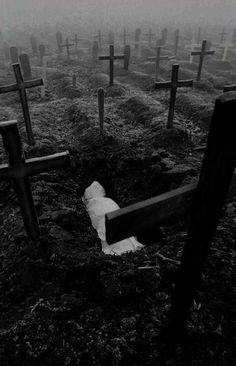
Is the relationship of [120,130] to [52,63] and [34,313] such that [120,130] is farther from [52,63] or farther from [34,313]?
[52,63]

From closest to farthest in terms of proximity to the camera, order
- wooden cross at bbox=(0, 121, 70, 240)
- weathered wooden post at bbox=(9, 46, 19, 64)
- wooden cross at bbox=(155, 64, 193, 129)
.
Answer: wooden cross at bbox=(0, 121, 70, 240)
wooden cross at bbox=(155, 64, 193, 129)
weathered wooden post at bbox=(9, 46, 19, 64)

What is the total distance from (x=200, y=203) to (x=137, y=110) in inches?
360

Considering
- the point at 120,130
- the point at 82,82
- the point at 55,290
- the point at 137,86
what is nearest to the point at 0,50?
the point at 82,82

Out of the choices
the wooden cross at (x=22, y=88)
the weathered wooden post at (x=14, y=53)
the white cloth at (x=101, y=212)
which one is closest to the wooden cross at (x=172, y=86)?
the white cloth at (x=101, y=212)

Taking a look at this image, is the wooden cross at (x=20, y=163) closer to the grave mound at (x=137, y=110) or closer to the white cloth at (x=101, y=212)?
the white cloth at (x=101, y=212)

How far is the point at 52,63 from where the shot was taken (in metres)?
21.8

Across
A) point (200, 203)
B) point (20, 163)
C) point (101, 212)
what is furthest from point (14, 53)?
point (200, 203)

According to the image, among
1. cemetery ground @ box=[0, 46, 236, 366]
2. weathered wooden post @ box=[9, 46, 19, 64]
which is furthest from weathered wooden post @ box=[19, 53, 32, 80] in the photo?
cemetery ground @ box=[0, 46, 236, 366]

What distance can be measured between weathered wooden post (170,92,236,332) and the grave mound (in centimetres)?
802

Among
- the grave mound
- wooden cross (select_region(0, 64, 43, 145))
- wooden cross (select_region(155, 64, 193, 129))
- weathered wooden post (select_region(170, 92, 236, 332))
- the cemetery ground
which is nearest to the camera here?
weathered wooden post (select_region(170, 92, 236, 332))

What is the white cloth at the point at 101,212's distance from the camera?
15.9 feet

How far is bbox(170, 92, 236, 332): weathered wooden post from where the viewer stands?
1395 mm

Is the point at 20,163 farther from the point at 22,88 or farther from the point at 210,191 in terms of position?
the point at 22,88

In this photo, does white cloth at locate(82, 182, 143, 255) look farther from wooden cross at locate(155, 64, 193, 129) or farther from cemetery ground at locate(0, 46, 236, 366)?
wooden cross at locate(155, 64, 193, 129)
